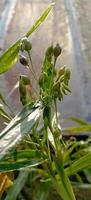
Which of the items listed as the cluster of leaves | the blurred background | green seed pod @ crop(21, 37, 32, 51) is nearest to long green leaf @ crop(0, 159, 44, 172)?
the cluster of leaves

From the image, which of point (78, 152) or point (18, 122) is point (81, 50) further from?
point (18, 122)

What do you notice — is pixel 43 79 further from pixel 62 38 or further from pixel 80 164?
pixel 62 38

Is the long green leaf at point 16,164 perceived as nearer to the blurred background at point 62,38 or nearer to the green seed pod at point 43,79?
the green seed pod at point 43,79

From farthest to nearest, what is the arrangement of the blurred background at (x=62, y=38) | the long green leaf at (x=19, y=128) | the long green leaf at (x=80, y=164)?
the blurred background at (x=62, y=38) < the long green leaf at (x=80, y=164) < the long green leaf at (x=19, y=128)

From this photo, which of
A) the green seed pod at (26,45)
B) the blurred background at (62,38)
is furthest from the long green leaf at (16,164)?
the blurred background at (62,38)

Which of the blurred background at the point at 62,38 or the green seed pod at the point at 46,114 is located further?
the blurred background at the point at 62,38

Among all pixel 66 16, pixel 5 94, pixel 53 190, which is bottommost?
pixel 53 190

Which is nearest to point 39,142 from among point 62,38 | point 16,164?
point 16,164

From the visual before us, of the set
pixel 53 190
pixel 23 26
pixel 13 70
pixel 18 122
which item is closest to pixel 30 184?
pixel 53 190
